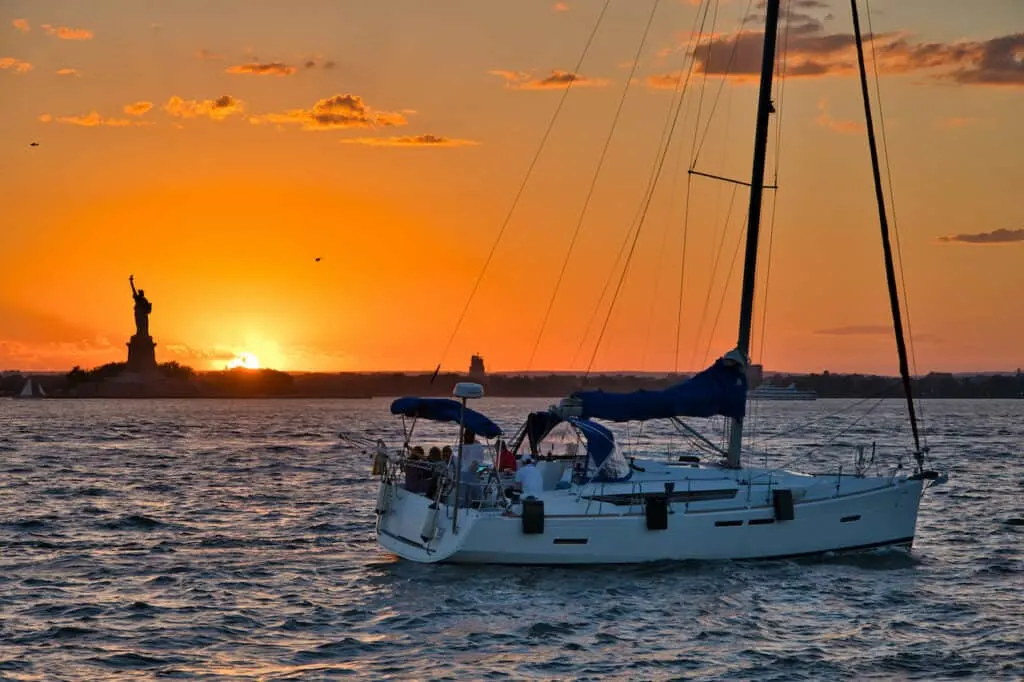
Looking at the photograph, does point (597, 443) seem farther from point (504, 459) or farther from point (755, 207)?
point (755, 207)

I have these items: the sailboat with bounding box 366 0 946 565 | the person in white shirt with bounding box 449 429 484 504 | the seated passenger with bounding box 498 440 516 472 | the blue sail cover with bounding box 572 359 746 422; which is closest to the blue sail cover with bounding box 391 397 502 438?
the sailboat with bounding box 366 0 946 565

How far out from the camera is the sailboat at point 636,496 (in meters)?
25.9

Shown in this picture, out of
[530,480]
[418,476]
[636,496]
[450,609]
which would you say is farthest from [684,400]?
[450,609]

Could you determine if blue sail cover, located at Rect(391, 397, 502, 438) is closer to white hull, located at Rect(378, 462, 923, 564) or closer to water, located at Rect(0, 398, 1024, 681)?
white hull, located at Rect(378, 462, 923, 564)

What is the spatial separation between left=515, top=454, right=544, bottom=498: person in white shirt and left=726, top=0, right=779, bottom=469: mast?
15.8ft

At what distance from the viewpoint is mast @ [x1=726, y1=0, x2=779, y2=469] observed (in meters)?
29.4

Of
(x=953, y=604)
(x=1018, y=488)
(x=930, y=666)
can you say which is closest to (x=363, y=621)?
(x=930, y=666)

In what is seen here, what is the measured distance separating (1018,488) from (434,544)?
1208 inches

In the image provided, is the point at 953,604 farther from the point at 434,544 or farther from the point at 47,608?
the point at 47,608

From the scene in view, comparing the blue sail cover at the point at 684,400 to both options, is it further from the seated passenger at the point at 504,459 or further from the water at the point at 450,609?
the water at the point at 450,609

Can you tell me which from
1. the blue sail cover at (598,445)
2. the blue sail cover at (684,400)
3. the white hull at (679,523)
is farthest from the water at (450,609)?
the blue sail cover at (684,400)

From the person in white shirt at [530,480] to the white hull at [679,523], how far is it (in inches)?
10.8

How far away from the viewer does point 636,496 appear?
88.3 ft

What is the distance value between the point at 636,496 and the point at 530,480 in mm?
2105
